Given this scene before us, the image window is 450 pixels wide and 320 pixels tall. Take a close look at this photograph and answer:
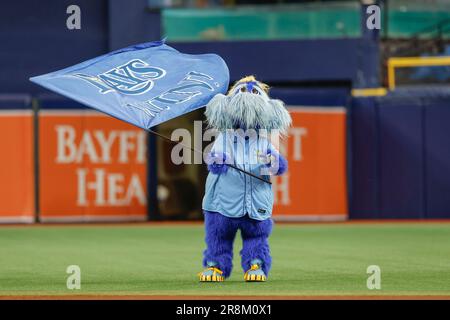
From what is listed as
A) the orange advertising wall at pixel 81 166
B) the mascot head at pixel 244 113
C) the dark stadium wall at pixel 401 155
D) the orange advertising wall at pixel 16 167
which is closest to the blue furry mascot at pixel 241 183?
the mascot head at pixel 244 113

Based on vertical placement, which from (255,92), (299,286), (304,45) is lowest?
(299,286)

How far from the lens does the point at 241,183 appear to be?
1095 cm

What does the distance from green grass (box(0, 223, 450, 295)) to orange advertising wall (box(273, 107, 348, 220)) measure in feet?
3.71

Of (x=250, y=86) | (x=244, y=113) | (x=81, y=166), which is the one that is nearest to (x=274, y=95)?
(x=81, y=166)

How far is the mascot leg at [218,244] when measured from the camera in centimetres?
1102

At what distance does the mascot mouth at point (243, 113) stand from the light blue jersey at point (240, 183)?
0.36 ft

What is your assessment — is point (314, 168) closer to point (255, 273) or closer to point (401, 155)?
point (401, 155)

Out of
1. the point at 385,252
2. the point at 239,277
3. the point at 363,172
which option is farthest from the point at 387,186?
the point at 239,277

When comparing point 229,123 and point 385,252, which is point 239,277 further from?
point 385,252

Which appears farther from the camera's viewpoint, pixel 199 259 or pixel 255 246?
pixel 199 259

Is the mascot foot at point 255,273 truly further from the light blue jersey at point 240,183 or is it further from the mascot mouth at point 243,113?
the mascot mouth at point 243,113

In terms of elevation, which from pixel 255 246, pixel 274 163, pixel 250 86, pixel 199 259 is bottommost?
pixel 199 259

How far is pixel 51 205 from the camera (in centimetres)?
2214

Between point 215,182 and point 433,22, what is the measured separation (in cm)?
1503
